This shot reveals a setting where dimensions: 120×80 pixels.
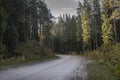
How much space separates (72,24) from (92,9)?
94.1ft

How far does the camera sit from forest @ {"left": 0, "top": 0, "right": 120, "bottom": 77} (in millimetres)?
28844

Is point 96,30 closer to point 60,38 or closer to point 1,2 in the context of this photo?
point 60,38

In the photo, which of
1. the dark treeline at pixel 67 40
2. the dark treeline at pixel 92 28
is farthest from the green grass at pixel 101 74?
the dark treeline at pixel 67 40

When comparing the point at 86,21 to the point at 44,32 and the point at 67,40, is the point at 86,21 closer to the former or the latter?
the point at 44,32

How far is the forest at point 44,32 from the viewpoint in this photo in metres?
28.8

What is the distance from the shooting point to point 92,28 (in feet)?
250

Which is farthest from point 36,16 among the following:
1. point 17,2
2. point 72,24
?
point 72,24

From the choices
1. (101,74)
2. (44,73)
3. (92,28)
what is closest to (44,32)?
(92,28)

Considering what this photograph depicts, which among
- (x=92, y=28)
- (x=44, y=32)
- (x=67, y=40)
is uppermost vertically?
(x=92, y=28)

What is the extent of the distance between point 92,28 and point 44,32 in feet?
53.3

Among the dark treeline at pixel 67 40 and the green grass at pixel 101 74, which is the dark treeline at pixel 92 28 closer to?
the dark treeline at pixel 67 40

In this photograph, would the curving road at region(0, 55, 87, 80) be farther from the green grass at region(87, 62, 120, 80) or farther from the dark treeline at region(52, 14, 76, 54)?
the dark treeline at region(52, 14, 76, 54)

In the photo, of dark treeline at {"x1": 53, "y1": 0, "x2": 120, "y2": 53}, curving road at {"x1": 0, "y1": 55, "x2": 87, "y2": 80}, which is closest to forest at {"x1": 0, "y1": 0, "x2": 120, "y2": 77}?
dark treeline at {"x1": 53, "y1": 0, "x2": 120, "y2": 53}

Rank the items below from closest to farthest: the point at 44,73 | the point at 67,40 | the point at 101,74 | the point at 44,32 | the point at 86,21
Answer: the point at 101,74 < the point at 44,73 < the point at 86,21 < the point at 44,32 < the point at 67,40
